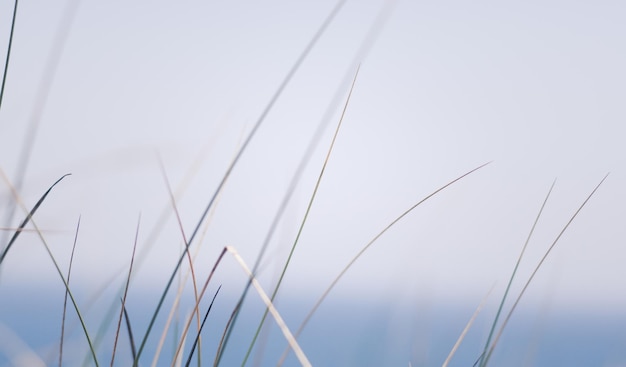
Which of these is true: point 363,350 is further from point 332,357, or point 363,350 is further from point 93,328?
→ point 93,328

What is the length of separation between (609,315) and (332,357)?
0.43 metres

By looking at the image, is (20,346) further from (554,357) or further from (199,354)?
(554,357)

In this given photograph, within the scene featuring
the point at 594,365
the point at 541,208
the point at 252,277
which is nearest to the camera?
the point at 252,277

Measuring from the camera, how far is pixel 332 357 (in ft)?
3.13

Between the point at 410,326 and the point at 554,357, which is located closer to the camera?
the point at 410,326

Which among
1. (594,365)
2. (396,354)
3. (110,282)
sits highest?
(110,282)

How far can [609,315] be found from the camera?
3.10 ft

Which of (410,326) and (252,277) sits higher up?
(252,277)

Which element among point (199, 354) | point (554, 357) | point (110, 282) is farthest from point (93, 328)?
point (554, 357)

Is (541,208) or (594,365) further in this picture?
(594,365)

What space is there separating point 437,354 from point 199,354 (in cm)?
43

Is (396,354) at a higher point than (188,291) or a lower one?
lower

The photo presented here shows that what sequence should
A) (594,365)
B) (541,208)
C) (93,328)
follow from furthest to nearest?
(594,365)
(93,328)
(541,208)

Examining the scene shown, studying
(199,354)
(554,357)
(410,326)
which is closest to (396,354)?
(410,326)
